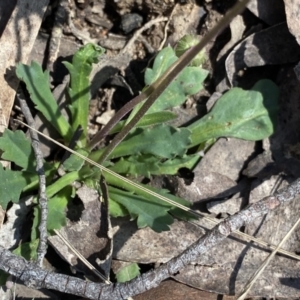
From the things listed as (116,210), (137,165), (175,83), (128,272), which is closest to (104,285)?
(128,272)

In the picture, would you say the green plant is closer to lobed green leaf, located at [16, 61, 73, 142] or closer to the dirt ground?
lobed green leaf, located at [16, 61, 73, 142]

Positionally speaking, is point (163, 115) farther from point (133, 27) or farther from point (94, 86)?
point (133, 27)

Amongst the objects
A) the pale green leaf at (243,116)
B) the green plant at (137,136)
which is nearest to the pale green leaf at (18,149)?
the green plant at (137,136)

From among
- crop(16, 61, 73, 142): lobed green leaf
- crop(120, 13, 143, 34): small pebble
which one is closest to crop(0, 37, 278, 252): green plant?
crop(16, 61, 73, 142): lobed green leaf

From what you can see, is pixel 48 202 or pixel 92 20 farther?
pixel 92 20

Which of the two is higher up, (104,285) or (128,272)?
(104,285)

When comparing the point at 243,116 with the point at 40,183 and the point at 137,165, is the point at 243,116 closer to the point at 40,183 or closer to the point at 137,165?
the point at 137,165

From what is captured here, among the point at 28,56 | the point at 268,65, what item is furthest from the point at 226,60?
the point at 28,56
